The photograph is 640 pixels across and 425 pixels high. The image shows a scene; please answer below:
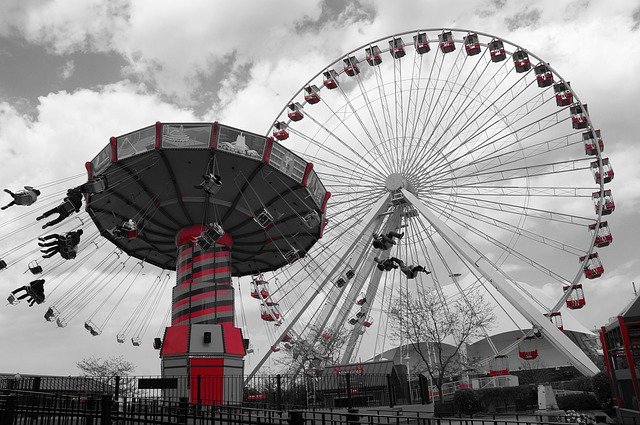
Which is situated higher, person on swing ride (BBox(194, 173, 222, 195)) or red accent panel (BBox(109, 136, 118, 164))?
red accent panel (BBox(109, 136, 118, 164))

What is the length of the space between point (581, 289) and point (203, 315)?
20307 millimetres

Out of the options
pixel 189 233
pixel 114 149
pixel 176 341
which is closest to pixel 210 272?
pixel 189 233

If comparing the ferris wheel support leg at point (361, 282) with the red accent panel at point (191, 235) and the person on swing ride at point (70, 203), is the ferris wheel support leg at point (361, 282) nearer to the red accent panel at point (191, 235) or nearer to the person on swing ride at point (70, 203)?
the red accent panel at point (191, 235)

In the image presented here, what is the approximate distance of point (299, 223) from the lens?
27.0 m

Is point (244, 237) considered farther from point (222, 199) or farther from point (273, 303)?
point (273, 303)

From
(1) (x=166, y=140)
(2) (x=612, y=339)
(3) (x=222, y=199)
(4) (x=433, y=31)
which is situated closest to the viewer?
(2) (x=612, y=339)

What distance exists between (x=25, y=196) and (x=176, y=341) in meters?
8.12

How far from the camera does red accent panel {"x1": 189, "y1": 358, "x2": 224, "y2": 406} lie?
21141 mm

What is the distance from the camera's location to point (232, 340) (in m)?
22.8

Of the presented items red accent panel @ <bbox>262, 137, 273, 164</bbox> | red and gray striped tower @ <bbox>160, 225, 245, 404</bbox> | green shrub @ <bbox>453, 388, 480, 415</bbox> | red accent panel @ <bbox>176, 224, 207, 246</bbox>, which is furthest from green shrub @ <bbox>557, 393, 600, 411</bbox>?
red accent panel @ <bbox>176, 224, 207, 246</bbox>

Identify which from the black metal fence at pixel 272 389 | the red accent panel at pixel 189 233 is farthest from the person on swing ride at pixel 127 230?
the black metal fence at pixel 272 389

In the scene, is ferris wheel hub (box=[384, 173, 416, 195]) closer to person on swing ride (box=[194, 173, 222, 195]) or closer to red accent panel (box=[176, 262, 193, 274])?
red accent panel (box=[176, 262, 193, 274])

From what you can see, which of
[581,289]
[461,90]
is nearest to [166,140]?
[461,90]

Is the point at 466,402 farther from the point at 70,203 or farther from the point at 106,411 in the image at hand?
the point at 106,411
